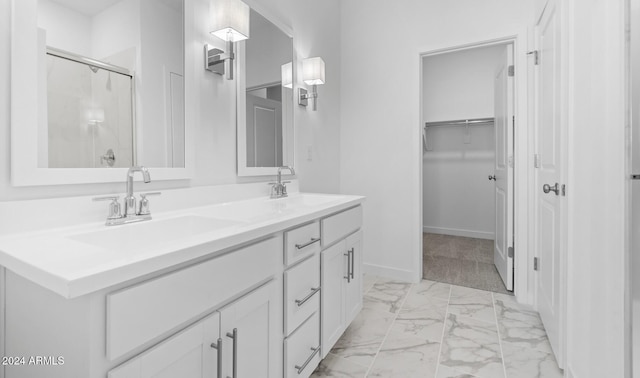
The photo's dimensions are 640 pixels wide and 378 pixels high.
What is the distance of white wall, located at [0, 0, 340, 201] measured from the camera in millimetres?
883

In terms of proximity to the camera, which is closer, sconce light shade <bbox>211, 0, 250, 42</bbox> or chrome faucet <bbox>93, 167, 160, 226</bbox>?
chrome faucet <bbox>93, 167, 160, 226</bbox>

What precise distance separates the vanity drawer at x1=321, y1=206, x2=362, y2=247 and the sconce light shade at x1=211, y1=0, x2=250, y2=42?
39.6 inches

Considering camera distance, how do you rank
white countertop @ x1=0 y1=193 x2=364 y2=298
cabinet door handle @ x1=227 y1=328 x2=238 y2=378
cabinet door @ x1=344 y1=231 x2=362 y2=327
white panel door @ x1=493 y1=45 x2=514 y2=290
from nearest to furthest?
white countertop @ x1=0 y1=193 x2=364 y2=298 < cabinet door handle @ x1=227 y1=328 x2=238 y2=378 < cabinet door @ x1=344 y1=231 x2=362 y2=327 < white panel door @ x1=493 y1=45 x2=514 y2=290

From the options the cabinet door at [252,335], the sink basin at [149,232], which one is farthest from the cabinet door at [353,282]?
the sink basin at [149,232]

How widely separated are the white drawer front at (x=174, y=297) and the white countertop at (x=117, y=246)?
1.6 inches

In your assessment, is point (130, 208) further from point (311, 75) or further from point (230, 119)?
point (311, 75)

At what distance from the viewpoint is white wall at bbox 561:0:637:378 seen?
1.03 meters

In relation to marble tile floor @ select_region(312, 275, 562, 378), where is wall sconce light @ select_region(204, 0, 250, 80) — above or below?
above

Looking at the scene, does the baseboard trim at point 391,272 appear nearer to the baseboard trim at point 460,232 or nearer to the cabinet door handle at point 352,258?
the cabinet door handle at point 352,258

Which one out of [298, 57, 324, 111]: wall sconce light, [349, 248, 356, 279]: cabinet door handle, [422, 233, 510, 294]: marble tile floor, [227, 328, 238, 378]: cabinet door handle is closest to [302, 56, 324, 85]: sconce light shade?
[298, 57, 324, 111]: wall sconce light

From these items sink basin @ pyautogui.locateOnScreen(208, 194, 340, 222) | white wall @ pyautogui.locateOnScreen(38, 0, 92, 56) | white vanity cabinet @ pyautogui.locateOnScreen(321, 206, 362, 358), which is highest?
white wall @ pyautogui.locateOnScreen(38, 0, 92, 56)

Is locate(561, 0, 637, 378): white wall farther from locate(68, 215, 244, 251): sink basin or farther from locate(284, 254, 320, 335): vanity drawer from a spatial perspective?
locate(68, 215, 244, 251): sink basin

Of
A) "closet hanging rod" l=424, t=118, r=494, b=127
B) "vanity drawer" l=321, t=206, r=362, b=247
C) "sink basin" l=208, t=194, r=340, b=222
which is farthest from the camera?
"closet hanging rod" l=424, t=118, r=494, b=127

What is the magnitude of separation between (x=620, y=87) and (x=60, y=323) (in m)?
1.67
